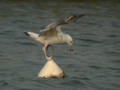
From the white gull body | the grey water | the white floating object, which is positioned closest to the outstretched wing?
the white gull body

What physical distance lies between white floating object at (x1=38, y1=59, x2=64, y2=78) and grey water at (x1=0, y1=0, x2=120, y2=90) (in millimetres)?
101

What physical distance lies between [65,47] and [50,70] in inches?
141

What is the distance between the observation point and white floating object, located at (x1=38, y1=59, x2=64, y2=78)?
8523mm

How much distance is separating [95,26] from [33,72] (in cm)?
510

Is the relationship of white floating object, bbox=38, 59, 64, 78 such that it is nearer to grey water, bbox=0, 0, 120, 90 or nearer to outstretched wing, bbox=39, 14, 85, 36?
grey water, bbox=0, 0, 120, 90

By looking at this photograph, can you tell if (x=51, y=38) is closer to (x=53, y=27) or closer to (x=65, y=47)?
(x=53, y=27)

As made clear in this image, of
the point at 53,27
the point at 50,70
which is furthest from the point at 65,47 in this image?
the point at 53,27

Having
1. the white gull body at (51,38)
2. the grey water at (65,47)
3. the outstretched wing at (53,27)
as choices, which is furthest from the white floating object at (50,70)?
the outstretched wing at (53,27)

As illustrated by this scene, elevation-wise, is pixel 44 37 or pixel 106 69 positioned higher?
pixel 44 37

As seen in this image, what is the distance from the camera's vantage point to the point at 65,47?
12125 mm

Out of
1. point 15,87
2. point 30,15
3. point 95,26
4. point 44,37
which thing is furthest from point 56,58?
point 30,15

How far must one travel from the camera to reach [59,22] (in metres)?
8.38

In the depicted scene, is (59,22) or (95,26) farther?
(95,26)

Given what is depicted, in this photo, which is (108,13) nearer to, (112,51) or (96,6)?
(96,6)
